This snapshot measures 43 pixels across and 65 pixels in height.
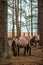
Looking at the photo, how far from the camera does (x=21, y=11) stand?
596 cm

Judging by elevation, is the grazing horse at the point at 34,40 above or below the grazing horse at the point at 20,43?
below

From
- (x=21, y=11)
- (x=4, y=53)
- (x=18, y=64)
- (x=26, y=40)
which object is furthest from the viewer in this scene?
(x=26, y=40)

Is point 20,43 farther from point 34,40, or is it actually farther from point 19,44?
point 34,40

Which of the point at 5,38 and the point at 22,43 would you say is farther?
the point at 22,43

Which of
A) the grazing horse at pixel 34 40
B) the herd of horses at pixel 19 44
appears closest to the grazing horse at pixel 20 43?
the herd of horses at pixel 19 44

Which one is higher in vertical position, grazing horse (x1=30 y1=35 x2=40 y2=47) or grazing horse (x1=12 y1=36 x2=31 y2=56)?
grazing horse (x1=12 y1=36 x2=31 y2=56)

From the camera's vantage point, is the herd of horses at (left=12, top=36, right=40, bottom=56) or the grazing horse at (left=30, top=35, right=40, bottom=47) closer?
the herd of horses at (left=12, top=36, right=40, bottom=56)

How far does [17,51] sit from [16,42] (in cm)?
46

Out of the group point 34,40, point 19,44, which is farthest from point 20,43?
point 34,40

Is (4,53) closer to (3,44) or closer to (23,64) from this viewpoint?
(3,44)

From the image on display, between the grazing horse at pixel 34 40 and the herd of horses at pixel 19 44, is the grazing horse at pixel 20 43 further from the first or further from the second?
the grazing horse at pixel 34 40

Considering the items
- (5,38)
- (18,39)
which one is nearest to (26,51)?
(18,39)

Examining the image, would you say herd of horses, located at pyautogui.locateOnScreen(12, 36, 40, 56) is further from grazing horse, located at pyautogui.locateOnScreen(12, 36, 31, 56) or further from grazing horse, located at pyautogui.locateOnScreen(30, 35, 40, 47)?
grazing horse, located at pyautogui.locateOnScreen(30, 35, 40, 47)

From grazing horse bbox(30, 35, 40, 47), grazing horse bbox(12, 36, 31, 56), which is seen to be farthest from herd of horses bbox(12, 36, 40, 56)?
grazing horse bbox(30, 35, 40, 47)
